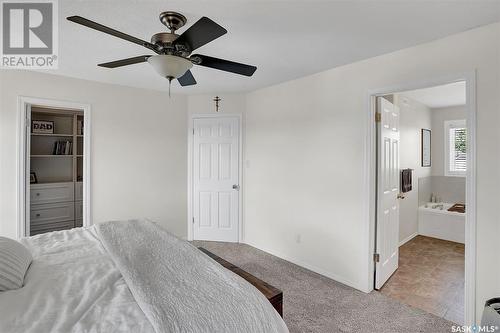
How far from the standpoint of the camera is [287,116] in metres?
3.61

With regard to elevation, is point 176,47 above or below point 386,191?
above

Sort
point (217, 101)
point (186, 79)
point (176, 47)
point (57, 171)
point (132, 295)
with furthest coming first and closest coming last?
1. point (57, 171)
2. point (217, 101)
3. point (186, 79)
4. point (176, 47)
5. point (132, 295)

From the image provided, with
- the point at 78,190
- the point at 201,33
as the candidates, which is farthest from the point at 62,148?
the point at 201,33

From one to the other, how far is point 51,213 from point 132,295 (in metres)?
3.90

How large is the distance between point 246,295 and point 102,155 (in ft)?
10.1

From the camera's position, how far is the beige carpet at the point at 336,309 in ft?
7.15

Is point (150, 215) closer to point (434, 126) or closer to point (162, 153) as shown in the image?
point (162, 153)

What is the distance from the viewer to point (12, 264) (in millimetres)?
1337

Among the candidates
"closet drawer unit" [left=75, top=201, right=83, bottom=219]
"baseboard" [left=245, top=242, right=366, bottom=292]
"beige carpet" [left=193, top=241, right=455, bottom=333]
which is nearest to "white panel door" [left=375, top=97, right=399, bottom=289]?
"baseboard" [left=245, top=242, right=366, bottom=292]

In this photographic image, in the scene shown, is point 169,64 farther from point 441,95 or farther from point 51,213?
point 441,95

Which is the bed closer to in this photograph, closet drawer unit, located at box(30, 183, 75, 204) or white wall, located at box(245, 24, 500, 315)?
white wall, located at box(245, 24, 500, 315)

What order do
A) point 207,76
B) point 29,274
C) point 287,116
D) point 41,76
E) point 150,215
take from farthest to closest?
point 150,215
point 287,116
point 207,76
point 41,76
point 29,274

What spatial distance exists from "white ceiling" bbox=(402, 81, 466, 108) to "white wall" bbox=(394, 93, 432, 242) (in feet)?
0.39

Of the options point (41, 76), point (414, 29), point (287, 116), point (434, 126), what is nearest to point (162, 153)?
point (41, 76)
